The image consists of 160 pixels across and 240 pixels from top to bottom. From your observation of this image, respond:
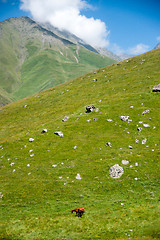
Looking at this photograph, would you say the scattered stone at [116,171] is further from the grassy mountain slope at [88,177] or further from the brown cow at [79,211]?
the brown cow at [79,211]

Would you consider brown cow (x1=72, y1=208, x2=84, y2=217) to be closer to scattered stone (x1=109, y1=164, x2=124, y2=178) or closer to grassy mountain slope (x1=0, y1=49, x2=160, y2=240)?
grassy mountain slope (x1=0, y1=49, x2=160, y2=240)

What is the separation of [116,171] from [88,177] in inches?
199

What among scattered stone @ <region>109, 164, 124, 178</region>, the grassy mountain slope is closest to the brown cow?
the grassy mountain slope

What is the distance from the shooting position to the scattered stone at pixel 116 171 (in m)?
27.1

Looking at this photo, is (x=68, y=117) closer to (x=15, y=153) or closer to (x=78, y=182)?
(x=15, y=153)

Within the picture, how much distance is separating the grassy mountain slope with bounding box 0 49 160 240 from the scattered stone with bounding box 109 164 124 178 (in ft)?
2.76

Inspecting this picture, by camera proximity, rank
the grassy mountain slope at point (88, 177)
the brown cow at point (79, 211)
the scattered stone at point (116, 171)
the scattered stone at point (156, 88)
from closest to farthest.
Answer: the grassy mountain slope at point (88, 177) → the brown cow at point (79, 211) → the scattered stone at point (116, 171) → the scattered stone at point (156, 88)

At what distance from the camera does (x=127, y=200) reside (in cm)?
2258

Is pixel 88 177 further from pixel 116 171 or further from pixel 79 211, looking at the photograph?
pixel 79 211

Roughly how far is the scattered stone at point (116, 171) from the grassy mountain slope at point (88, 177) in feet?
2.76

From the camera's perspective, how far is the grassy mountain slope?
18906mm

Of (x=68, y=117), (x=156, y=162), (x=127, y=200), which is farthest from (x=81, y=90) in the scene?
(x=127, y=200)

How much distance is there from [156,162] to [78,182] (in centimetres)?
1456

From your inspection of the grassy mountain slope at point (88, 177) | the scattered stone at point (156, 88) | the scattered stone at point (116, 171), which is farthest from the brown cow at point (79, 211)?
the scattered stone at point (156, 88)
